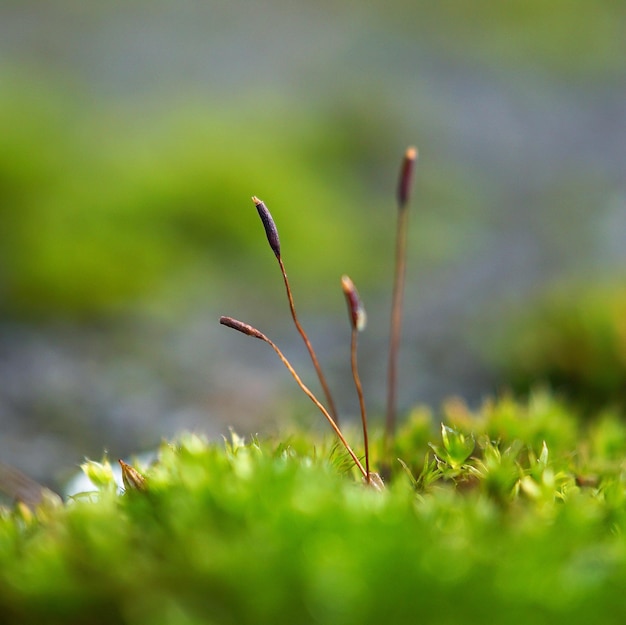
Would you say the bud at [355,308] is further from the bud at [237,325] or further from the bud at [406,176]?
the bud at [406,176]

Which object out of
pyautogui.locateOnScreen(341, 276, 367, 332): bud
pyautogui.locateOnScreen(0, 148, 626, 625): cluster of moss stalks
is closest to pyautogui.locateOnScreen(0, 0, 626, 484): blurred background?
pyautogui.locateOnScreen(0, 148, 626, 625): cluster of moss stalks

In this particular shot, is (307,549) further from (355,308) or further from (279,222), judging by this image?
(279,222)

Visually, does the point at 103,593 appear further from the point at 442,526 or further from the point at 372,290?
the point at 372,290

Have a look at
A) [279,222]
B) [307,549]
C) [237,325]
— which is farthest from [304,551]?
[279,222]

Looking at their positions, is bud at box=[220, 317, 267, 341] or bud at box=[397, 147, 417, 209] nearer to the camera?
bud at box=[220, 317, 267, 341]

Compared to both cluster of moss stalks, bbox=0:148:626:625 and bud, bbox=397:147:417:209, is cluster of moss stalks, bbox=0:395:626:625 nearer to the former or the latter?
cluster of moss stalks, bbox=0:148:626:625

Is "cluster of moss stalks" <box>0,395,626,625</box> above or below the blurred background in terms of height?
above
